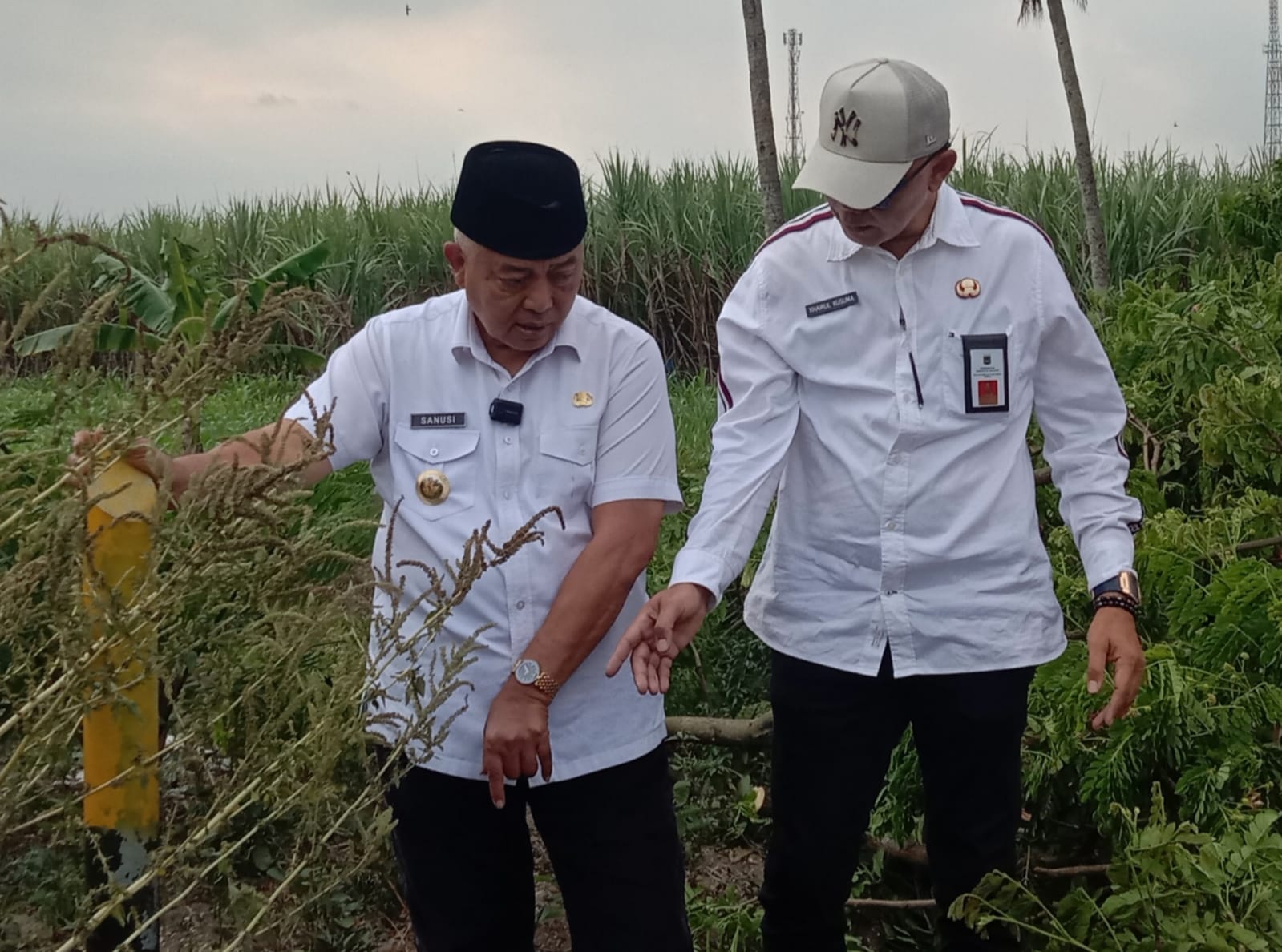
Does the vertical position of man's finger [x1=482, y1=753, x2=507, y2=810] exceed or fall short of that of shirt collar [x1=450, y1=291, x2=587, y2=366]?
it falls short

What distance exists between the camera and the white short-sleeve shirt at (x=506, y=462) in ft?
8.06

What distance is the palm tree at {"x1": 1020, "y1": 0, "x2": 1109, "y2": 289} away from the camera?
10.4 metres

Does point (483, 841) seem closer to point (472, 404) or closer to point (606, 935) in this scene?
point (606, 935)

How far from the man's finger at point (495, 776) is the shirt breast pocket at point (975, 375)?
3.43 ft

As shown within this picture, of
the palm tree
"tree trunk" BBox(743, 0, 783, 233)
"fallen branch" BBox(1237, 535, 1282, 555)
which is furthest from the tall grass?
"fallen branch" BBox(1237, 535, 1282, 555)

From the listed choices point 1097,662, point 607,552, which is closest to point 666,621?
point 607,552

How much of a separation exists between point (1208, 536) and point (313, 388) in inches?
81.3

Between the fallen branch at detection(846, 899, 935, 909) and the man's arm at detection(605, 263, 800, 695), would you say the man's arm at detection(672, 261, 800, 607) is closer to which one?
the man's arm at detection(605, 263, 800, 695)

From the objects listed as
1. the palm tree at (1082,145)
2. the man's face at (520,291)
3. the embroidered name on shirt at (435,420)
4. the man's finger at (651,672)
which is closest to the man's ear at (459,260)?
the man's face at (520,291)

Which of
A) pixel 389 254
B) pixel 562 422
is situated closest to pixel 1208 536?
pixel 562 422

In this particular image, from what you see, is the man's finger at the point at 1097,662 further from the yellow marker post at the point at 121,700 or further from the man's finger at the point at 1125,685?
the yellow marker post at the point at 121,700

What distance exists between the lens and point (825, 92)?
2678 mm

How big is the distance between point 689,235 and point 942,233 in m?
10.8

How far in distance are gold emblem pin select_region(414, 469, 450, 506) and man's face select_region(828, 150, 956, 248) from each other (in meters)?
0.86
